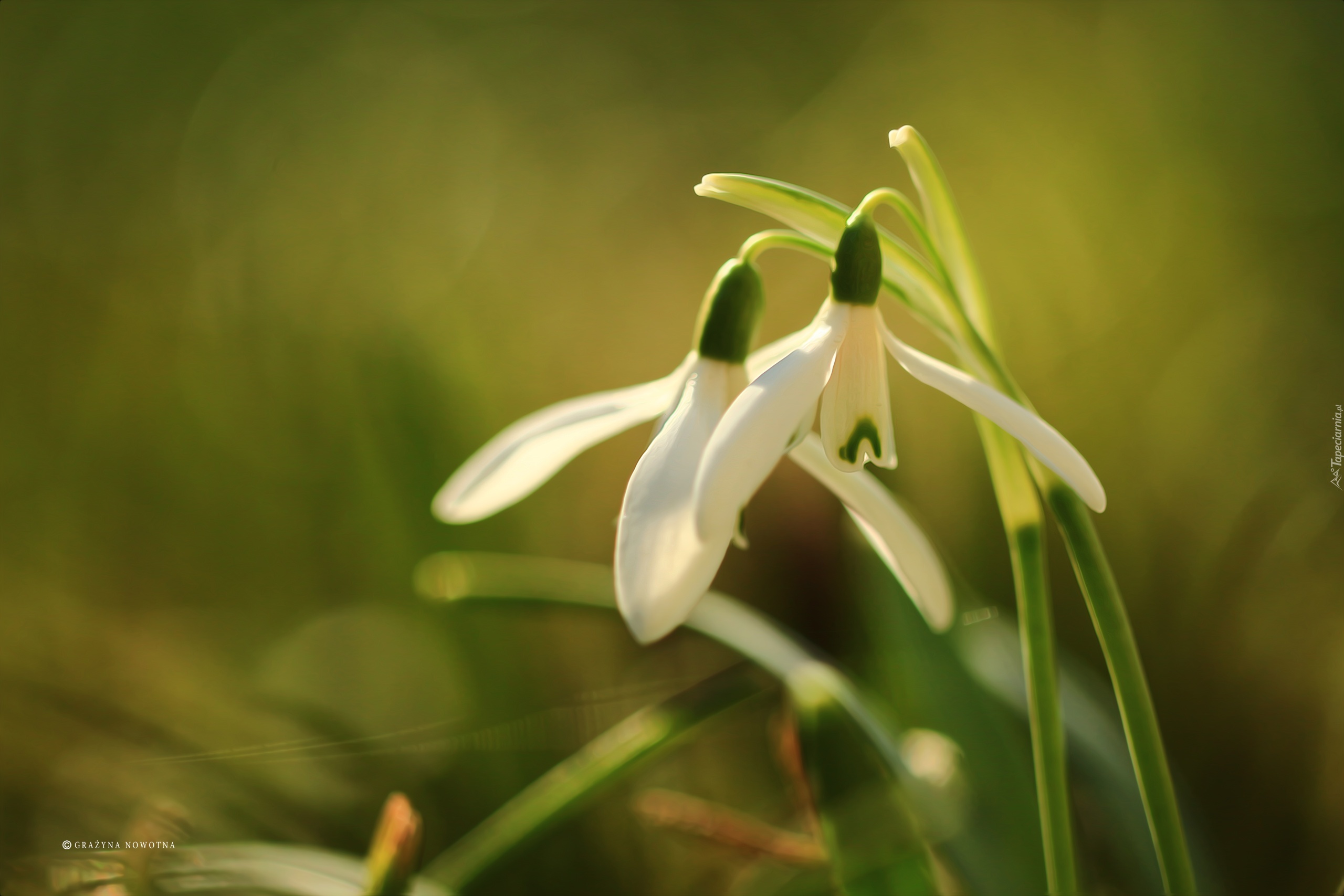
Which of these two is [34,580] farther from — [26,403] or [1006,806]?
[1006,806]

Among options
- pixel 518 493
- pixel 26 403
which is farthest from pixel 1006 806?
pixel 26 403

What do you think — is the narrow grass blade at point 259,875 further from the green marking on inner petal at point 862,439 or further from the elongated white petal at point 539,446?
the green marking on inner petal at point 862,439

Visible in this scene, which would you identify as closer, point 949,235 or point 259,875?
point 949,235

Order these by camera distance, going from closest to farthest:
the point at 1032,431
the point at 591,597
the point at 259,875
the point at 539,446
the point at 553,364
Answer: the point at 1032,431, the point at 539,446, the point at 259,875, the point at 591,597, the point at 553,364

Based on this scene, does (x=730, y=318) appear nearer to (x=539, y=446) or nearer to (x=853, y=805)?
(x=539, y=446)

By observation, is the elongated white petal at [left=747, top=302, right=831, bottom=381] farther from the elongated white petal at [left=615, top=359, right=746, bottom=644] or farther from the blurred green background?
the blurred green background

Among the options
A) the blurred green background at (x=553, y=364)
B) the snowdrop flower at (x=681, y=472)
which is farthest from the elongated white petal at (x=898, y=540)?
the blurred green background at (x=553, y=364)

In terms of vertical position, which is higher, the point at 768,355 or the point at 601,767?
the point at 768,355

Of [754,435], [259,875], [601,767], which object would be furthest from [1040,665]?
[259,875]
